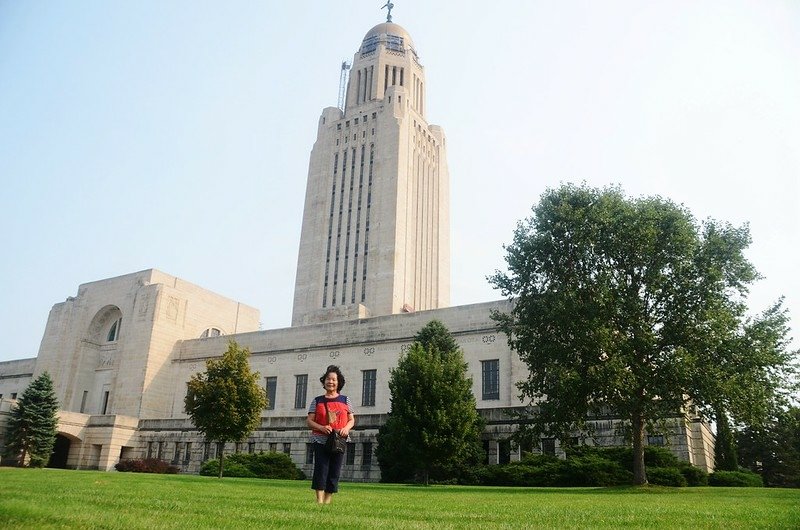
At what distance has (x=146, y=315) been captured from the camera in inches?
1983

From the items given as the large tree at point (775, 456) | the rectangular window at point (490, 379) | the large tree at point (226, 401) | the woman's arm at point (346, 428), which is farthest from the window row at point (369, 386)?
the woman's arm at point (346, 428)

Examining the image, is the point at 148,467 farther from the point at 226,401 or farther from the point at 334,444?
the point at 334,444

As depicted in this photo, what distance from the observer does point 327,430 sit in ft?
28.6

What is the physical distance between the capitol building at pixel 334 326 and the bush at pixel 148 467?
5.63ft

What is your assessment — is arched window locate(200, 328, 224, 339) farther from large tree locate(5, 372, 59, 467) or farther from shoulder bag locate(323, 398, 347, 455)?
shoulder bag locate(323, 398, 347, 455)

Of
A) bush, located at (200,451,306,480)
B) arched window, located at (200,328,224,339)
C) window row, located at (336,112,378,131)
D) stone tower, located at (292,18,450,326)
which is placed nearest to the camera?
bush, located at (200,451,306,480)

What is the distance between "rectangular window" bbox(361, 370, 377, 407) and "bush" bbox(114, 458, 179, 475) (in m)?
12.8

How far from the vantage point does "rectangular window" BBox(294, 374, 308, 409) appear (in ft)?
141

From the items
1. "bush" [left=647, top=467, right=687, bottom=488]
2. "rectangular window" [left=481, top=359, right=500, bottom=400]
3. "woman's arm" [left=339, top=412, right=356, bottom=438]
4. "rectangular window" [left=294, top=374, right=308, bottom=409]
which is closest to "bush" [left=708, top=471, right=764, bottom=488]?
"bush" [left=647, top=467, right=687, bottom=488]

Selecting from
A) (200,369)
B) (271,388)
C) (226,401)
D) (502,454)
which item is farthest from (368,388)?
(200,369)

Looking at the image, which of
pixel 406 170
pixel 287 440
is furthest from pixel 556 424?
pixel 406 170

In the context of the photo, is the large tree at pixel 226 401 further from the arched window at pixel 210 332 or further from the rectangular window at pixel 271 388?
the arched window at pixel 210 332

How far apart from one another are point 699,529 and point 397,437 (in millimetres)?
20546

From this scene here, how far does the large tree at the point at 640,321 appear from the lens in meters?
21.1
